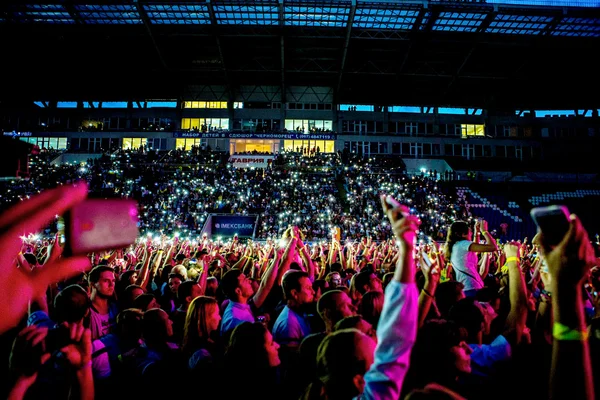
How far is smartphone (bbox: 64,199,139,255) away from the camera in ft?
12.4

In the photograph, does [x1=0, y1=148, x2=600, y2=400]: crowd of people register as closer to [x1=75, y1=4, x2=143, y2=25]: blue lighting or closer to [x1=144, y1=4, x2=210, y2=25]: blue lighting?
[x1=144, y1=4, x2=210, y2=25]: blue lighting

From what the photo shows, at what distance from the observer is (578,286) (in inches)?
52.5

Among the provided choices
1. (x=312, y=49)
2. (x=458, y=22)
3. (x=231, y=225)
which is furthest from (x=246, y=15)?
(x=458, y=22)

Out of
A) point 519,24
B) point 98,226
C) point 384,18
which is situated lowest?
point 98,226

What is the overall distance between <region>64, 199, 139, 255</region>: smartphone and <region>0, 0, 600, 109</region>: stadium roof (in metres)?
22.3

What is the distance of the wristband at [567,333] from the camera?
52.6 inches

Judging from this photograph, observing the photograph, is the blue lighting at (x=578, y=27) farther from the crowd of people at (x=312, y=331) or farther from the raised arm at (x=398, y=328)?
the raised arm at (x=398, y=328)

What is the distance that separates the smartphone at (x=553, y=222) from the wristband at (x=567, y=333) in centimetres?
32

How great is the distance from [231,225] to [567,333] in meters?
21.4

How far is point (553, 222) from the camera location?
1.45 meters

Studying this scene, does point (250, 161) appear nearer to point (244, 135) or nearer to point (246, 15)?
point (244, 135)

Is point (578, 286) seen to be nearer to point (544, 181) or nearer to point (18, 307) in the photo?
point (18, 307)

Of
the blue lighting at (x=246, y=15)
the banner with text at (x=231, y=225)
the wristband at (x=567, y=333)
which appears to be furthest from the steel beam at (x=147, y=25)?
the wristband at (x=567, y=333)

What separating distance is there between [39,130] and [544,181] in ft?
162
